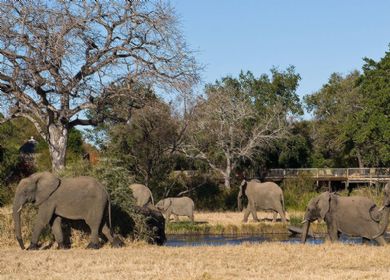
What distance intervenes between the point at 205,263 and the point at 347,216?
7.90 meters

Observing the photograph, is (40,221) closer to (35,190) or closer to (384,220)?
(35,190)

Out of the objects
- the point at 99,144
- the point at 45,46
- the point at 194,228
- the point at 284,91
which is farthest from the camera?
the point at 284,91

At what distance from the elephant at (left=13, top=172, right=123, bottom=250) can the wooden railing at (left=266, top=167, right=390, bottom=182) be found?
143 ft

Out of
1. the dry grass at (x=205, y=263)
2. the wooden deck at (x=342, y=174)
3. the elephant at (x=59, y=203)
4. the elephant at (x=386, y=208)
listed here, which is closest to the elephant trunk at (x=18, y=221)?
the elephant at (x=59, y=203)

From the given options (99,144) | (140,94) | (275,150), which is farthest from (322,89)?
(140,94)

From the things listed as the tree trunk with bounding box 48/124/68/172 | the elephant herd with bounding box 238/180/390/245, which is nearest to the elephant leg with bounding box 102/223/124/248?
the elephant herd with bounding box 238/180/390/245

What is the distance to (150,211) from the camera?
22.7 m

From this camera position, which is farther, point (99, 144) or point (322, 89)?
point (322, 89)

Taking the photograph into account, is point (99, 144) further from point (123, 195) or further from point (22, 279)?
point (22, 279)

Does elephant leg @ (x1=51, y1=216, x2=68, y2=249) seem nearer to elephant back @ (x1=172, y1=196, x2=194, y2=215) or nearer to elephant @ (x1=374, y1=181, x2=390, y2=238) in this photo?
elephant @ (x1=374, y1=181, x2=390, y2=238)

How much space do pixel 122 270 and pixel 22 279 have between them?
6.34 ft

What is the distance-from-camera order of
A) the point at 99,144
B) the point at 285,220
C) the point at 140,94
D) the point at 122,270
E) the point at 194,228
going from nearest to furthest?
1. the point at 122,270
2. the point at 140,94
3. the point at 194,228
4. the point at 285,220
5. the point at 99,144

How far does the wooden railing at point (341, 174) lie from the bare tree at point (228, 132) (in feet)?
13.5

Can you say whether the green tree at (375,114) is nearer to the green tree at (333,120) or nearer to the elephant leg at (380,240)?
the green tree at (333,120)
